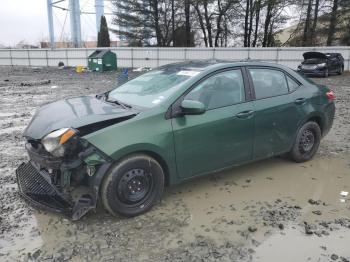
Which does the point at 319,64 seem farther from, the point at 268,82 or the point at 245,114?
the point at 245,114

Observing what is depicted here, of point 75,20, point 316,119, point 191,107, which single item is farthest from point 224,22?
point 191,107

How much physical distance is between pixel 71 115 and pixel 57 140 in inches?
17.0

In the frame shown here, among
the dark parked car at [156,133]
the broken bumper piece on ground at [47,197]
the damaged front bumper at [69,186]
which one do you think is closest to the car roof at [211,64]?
the dark parked car at [156,133]

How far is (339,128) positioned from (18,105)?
8.73 m

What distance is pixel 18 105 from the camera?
10227mm

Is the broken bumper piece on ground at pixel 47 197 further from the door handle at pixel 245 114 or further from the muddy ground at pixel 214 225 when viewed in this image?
the door handle at pixel 245 114

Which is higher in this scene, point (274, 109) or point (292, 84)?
point (292, 84)

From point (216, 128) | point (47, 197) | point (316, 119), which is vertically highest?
point (216, 128)

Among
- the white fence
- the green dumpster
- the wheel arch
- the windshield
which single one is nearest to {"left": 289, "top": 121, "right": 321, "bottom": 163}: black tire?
the wheel arch

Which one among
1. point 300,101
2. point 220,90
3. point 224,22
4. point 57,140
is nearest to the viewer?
point 57,140

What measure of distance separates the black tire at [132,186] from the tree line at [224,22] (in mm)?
30114

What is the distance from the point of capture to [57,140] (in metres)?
3.20

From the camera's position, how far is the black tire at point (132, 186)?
3.30m

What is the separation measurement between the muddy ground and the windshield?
118cm
